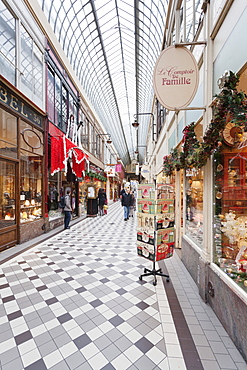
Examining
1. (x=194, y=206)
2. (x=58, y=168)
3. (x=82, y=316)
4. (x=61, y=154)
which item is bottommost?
(x=82, y=316)

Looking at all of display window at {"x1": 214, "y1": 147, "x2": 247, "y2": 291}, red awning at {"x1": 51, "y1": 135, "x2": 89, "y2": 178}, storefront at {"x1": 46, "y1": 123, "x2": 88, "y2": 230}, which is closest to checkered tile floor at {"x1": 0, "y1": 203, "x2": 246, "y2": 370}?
display window at {"x1": 214, "y1": 147, "x2": 247, "y2": 291}

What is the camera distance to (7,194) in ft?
18.6

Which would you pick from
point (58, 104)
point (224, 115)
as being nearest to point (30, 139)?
point (58, 104)

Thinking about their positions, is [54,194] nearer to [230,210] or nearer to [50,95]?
[50,95]

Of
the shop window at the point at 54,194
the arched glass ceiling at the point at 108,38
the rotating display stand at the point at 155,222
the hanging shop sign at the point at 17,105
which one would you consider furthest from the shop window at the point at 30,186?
the arched glass ceiling at the point at 108,38

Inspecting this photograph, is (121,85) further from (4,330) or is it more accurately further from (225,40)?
(4,330)

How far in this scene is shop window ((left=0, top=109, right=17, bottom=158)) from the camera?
5.30 m

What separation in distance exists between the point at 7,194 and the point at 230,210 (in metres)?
5.84

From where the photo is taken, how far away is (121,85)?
66.9 ft

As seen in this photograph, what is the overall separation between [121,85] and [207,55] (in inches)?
768

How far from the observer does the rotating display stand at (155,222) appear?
3387 mm

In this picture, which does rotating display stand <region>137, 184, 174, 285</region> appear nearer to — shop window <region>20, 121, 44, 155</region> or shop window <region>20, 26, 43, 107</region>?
shop window <region>20, 121, 44, 155</region>

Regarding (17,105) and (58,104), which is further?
(58,104)

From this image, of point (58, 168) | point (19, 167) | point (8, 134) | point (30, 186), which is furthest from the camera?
point (58, 168)
